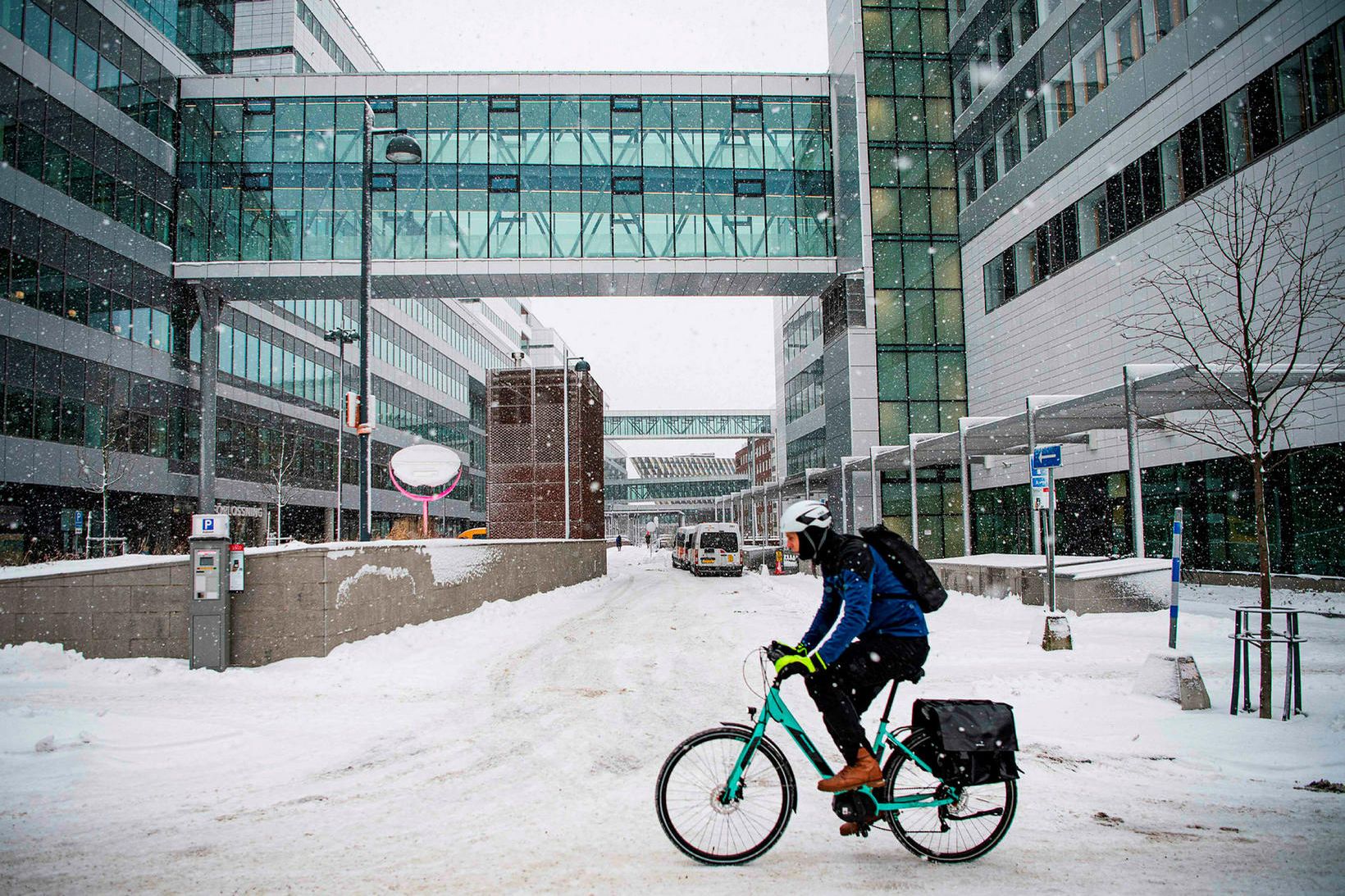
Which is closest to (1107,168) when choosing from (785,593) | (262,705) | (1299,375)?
(1299,375)

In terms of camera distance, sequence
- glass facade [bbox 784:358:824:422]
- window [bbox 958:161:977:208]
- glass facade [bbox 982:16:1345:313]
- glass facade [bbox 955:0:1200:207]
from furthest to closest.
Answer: glass facade [bbox 784:358:824:422]
window [bbox 958:161:977:208]
glass facade [bbox 955:0:1200:207]
glass facade [bbox 982:16:1345:313]

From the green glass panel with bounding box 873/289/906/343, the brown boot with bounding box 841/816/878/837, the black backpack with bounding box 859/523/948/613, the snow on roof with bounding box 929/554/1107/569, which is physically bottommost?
the brown boot with bounding box 841/816/878/837

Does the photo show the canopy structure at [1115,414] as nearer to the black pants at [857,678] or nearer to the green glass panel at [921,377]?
the black pants at [857,678]

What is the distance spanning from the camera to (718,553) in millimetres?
40625

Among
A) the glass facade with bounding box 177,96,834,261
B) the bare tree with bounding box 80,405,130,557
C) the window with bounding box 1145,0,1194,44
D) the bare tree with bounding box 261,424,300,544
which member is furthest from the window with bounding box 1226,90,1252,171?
the bare tree with bounding box 261,424,300,544

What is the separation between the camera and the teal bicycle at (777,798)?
4.61m

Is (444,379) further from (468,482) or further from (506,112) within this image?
(506,112)

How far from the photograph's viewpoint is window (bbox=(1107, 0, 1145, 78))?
24656mm

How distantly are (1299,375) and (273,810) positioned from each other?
16.6 meters

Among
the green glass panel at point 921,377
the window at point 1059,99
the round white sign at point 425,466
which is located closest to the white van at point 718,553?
the green glass panel at point 921,377

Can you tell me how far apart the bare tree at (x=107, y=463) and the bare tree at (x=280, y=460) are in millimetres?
10278

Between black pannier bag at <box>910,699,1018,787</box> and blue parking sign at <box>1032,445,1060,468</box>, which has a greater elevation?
blue parking sign at <box>1032,445,1060,468</box>

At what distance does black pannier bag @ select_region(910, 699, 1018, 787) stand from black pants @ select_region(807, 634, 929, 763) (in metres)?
0.23

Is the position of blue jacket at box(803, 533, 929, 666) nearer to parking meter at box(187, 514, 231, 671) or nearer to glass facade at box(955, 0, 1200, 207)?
parking meter at box(187, 514, 231, 671)
